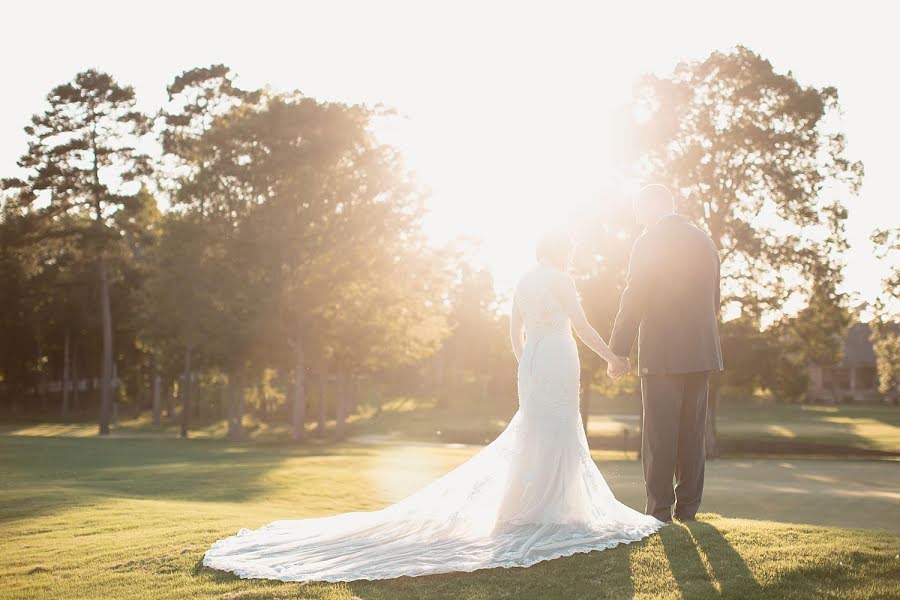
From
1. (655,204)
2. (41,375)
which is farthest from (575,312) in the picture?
(41,375)

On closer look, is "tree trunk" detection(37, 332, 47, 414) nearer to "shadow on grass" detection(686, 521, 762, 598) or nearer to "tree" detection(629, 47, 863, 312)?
"tree" detection(629, 47, 863, 312)

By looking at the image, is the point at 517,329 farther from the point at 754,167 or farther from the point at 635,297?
the point at 754,167

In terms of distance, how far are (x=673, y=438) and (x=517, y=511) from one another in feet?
5.48

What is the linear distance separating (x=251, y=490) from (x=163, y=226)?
25369mm

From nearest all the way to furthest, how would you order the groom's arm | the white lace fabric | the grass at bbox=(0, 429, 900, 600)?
the grass at bbox=(0, 429, 900, 600)
the white lace fabric
the groom's arm

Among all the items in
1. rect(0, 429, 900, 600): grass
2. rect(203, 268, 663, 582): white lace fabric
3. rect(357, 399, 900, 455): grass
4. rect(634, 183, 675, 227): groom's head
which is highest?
rect(634, 183, 675, 227): groom's head

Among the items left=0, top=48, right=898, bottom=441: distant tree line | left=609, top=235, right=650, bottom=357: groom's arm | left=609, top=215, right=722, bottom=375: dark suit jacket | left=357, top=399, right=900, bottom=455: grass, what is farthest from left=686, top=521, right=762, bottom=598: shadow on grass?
left=357, top=399, right=900, bottom=455: grass

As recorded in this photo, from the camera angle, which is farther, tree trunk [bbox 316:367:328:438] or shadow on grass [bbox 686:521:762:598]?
tree trunk [bbox 316:367:328:438]

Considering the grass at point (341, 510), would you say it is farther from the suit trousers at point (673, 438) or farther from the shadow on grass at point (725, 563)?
the suit trousers at point (673, 438)

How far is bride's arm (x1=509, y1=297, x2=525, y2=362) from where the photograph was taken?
32.9 feet

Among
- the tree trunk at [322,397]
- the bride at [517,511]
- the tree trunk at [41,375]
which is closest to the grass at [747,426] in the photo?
the tree trunk at [322,397]

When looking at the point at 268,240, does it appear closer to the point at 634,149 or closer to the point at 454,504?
the point at 634,149

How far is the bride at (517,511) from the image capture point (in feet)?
27.0

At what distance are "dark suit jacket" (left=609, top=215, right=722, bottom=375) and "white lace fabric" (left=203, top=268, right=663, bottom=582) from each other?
2.45 ft
